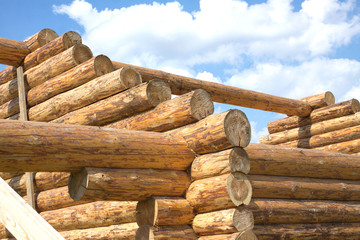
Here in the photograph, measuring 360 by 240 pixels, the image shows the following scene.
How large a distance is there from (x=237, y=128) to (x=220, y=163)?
0.43 metres

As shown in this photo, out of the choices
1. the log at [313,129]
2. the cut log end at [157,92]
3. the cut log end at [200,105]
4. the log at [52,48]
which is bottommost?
the cut log end at [200,105]

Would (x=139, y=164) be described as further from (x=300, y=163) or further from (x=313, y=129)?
(x=313, y=129)

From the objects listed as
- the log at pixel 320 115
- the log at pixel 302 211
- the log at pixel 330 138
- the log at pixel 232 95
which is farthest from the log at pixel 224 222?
the log at pixel 320 115

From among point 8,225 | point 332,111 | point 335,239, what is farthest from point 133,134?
point 332,111

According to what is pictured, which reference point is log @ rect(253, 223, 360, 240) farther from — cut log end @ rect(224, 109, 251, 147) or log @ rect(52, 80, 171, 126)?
log @ rect(52, 80, 171, 126)

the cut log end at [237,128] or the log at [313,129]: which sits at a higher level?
the log at [313,129]

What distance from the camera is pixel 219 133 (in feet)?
16.5

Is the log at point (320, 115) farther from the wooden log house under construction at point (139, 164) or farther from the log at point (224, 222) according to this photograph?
the log at point (224, 222)

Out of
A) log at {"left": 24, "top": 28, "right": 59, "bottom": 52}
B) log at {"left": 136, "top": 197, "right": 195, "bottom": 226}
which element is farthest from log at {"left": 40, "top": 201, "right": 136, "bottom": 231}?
log at {"left": 24, "top": 28, "right": 59, "bottom": 52}

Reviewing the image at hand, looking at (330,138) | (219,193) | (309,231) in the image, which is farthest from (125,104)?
(330,138)

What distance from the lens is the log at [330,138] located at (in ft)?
35.1

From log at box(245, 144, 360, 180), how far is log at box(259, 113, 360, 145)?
3.39 meters

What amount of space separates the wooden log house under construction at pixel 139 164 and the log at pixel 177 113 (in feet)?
0.05

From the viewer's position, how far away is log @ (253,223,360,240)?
5758 millimetres
